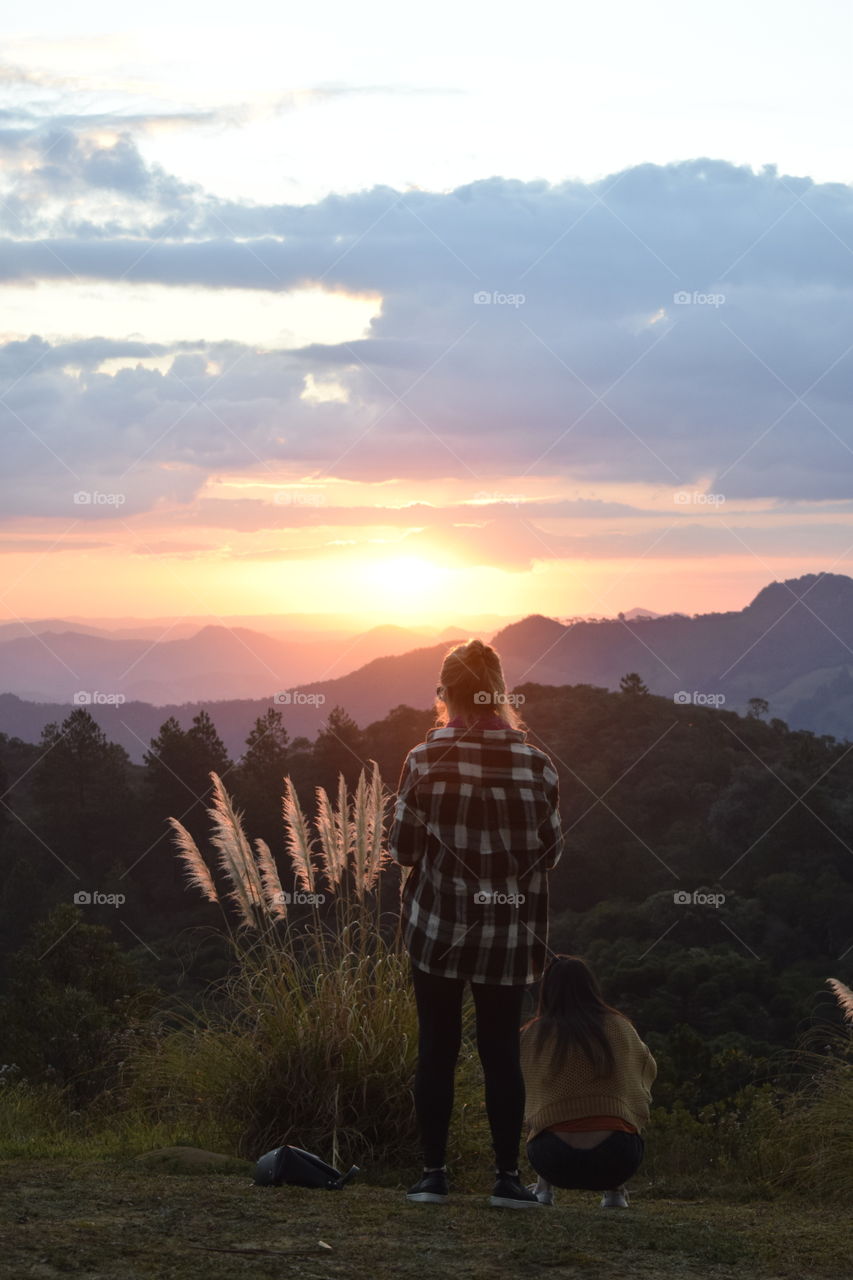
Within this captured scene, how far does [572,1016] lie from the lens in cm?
433

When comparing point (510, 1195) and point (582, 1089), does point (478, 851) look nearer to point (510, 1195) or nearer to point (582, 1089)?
point (582, 1089)

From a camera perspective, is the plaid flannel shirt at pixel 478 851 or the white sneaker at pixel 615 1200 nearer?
the plaid flannel shirt at pixel 478 851

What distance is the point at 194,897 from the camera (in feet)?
106

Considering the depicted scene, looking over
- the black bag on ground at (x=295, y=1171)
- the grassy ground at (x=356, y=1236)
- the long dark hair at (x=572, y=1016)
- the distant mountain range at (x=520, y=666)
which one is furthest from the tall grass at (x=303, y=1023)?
the distant mountain range at (x=520, y=666)

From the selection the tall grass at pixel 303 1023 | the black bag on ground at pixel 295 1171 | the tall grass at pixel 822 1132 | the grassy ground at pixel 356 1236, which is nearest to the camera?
the grassy ground at pixel 356 1236

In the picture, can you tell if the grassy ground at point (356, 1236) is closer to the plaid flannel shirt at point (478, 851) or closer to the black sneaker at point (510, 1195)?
the black sneaker at point (510, 1195)

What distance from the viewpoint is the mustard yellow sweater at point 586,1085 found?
13.8 feet

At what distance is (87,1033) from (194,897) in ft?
64.3

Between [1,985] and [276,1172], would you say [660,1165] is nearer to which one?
[276,1172]

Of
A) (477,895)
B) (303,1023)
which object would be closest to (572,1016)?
(477,895)

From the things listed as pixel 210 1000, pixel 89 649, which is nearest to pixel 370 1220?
pixel 210 1000

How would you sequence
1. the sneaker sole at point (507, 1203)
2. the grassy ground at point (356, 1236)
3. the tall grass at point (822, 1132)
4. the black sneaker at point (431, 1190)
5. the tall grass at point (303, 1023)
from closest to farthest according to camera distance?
the grassy ground at point (356, 1236) → the sneaker sole at point (507, 1203) → the black sneaker at point (431, 1190) → the tall grass at point (822, 1132) → the tall grass at point (303, 1023)

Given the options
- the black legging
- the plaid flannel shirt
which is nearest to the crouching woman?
the black legging

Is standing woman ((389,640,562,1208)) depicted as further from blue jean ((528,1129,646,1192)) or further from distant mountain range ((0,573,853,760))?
distant mountain range ((0,573,853,760))
